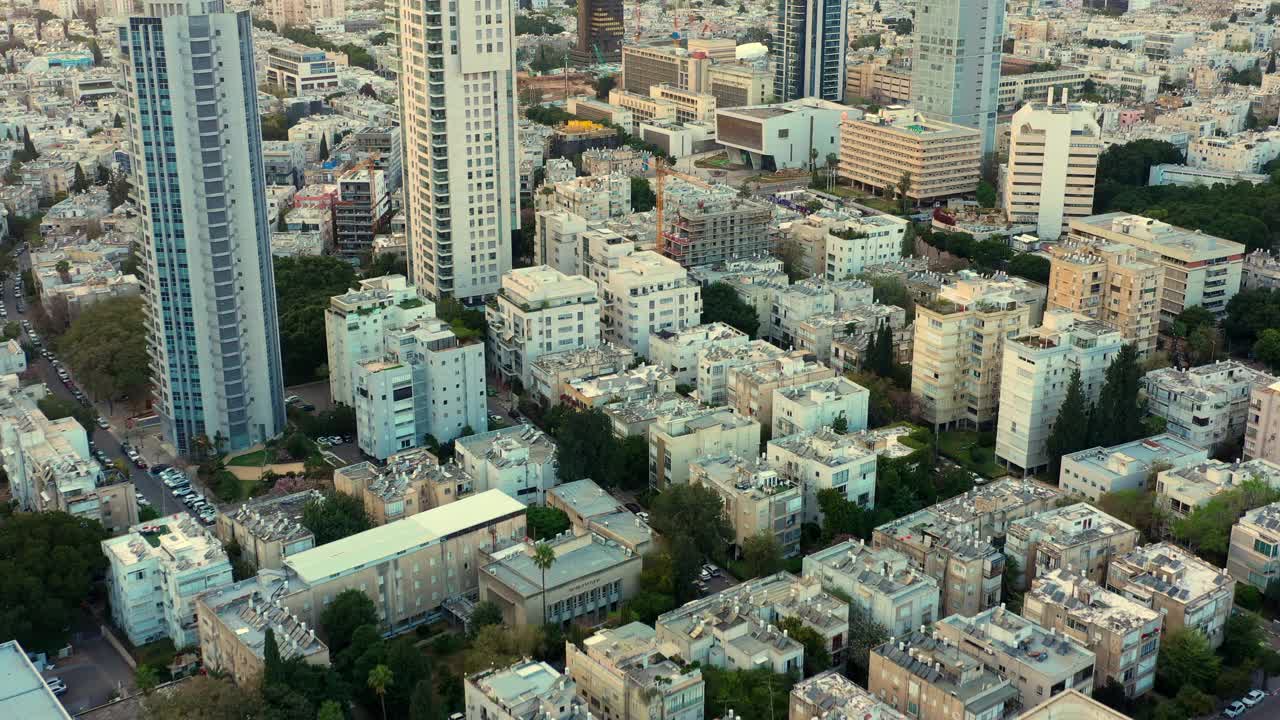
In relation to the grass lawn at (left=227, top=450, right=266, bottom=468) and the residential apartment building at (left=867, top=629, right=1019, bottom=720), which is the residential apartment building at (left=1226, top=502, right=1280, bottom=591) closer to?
the residential apartment building at (left=867, top=629, right=1019, bottom=720)

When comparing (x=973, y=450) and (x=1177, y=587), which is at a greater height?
(x=1177, y=587)

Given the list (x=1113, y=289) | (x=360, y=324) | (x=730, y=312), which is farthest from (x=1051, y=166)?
(x=360, y=324)

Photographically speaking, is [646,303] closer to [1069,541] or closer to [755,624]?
[1069,541]

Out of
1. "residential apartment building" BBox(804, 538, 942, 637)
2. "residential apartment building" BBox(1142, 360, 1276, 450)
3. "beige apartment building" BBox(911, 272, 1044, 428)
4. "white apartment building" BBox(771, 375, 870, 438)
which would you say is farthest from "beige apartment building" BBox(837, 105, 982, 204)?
"residential apartment building" BBox(804, 538, 942, 637)

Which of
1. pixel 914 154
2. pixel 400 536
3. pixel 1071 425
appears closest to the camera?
pixel 400 536

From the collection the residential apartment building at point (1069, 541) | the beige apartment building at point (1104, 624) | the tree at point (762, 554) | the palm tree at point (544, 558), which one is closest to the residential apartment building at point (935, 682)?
the beige apartment building at point (1104, 624)

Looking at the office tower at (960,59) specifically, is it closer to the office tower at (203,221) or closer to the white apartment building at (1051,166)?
the white apartment building at (1051,166)

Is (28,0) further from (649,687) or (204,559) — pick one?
(649,687)
